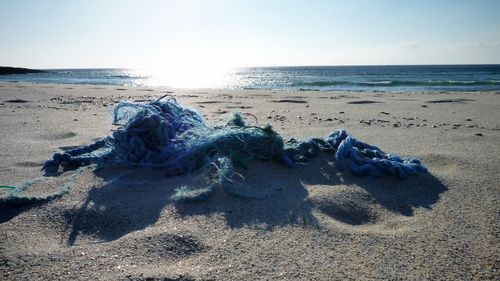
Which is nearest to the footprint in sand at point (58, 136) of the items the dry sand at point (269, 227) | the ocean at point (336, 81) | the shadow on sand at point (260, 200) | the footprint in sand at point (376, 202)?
the dry sand at point (269, 227)

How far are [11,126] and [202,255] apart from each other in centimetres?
401

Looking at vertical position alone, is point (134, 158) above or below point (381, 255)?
above

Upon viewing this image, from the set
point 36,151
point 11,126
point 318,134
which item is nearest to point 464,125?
point 318,134

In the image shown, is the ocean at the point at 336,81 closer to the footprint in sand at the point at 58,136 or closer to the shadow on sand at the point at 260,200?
the footprint in sand at the point at 58,136

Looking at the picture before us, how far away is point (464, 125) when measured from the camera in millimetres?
4898

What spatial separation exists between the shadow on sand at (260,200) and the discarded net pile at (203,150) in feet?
0.27

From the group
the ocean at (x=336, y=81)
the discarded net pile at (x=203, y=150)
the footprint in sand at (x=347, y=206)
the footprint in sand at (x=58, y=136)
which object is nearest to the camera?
the footprint in sand at (x=347, y=206)

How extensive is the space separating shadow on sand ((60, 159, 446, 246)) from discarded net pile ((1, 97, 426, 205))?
83 millimetres

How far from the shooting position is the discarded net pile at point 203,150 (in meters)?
2.60

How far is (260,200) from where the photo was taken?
219 centimetres

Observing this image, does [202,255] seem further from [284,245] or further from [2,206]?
[2,206]

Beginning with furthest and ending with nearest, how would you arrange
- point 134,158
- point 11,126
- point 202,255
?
point 11,126 < point 134,158 < point 202,255

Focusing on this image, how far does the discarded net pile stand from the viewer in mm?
2596

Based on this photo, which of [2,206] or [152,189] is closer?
[2,206]
